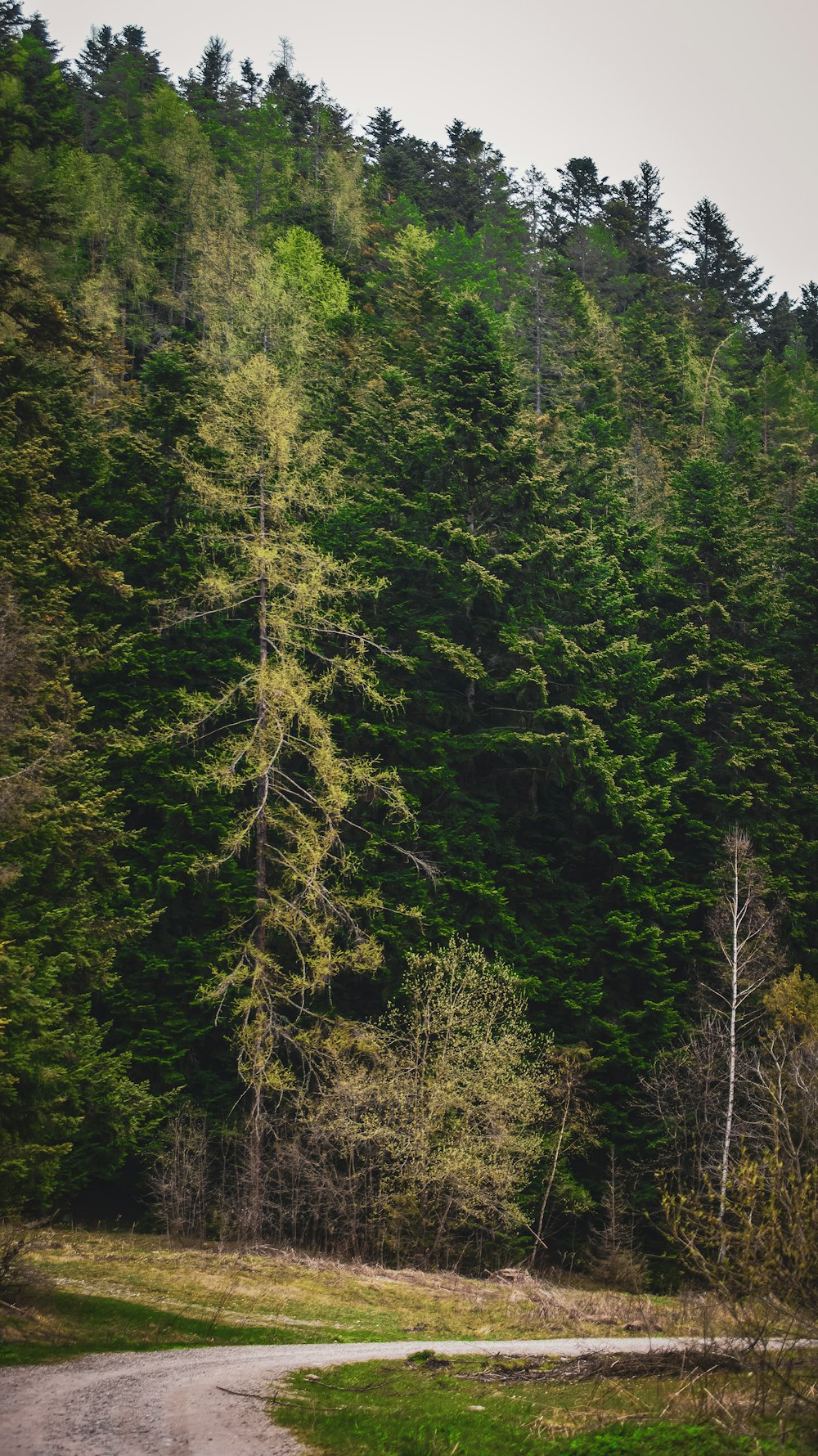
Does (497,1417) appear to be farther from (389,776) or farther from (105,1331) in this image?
(389,776)

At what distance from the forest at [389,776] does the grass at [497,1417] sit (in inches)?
57.3

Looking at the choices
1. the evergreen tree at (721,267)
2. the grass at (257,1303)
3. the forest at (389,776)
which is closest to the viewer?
the grass at (257,1303)

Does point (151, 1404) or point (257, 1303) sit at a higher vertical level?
point (151, 1404)

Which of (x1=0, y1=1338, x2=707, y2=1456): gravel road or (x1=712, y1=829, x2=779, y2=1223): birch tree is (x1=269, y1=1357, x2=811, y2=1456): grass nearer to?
(x1=0, y1=1338, x2=707, y2=1456): gravel road

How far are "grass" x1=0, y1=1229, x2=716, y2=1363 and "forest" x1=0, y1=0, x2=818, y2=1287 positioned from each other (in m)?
1.82

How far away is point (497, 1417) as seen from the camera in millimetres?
8570

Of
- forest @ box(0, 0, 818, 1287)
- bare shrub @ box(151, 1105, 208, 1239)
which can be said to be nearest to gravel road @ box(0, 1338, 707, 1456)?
forest @ box(0, 0, 818, 1287)

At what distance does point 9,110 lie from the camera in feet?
140

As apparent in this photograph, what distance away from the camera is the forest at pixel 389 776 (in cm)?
2133

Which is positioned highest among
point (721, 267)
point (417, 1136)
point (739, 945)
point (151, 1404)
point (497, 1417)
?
point (721, 267)

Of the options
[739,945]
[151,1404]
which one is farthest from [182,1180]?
[739,945]

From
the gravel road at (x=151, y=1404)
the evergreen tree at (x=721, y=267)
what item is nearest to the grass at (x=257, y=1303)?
the gravel road at (x=151, y=1404)

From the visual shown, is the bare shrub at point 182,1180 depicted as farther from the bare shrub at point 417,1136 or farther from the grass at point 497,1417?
the grass at point 497,1417

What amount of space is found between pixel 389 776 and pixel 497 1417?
1430cm
